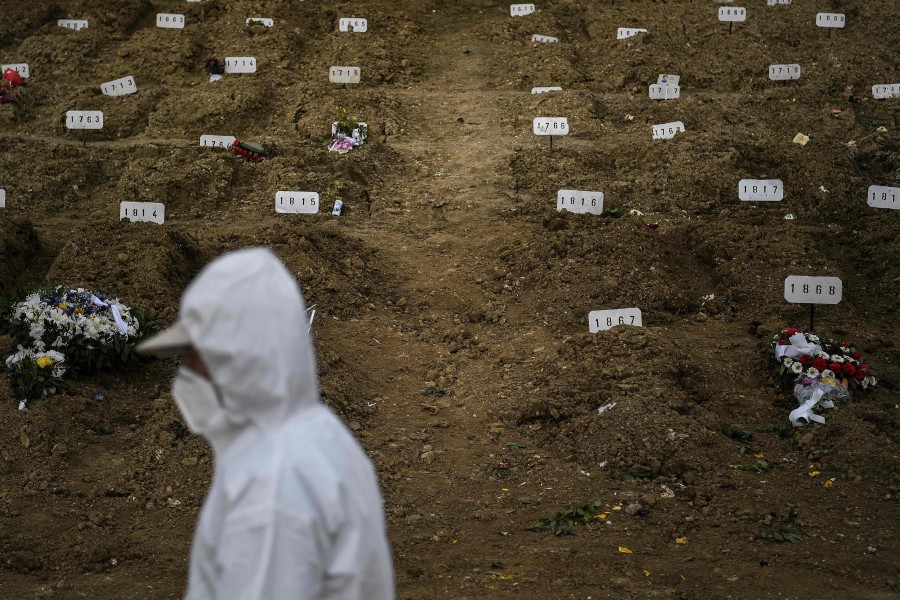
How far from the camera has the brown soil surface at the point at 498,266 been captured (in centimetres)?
571

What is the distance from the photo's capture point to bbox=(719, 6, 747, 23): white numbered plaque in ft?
45.9

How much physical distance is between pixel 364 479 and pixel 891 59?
13.1 metres

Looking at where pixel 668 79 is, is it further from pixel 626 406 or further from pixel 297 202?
pixel 626 406

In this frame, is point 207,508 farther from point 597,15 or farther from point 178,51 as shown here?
point 597,15

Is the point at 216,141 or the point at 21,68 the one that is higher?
the point at 21,68

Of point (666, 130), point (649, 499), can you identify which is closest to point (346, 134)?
point (666, 130)

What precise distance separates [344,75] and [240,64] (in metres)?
1.47

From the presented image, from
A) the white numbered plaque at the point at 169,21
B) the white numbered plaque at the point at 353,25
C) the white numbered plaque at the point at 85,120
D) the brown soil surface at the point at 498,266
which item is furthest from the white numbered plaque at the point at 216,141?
the white numbered plaque at the point at 169,21

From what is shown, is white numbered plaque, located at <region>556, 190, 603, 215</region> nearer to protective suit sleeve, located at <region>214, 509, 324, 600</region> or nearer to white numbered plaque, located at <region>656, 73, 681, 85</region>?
white numbered plaque, located at <region>656, 73, 681, 85</region>

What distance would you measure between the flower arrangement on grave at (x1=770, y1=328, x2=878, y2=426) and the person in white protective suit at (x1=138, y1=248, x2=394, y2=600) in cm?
508

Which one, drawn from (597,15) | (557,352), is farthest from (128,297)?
(597,15)

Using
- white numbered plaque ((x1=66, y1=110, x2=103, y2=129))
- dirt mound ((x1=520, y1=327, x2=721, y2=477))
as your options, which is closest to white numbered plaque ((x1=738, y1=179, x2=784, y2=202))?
dirt mound ((x1=520, y1=327, x2=721, y2=477))

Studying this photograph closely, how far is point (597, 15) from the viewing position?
14984mm

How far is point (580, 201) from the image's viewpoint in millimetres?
10070
